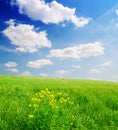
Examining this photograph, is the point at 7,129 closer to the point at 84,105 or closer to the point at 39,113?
the point at 39,113

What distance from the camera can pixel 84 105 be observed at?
555 inches

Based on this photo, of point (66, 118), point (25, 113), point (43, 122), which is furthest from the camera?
point (25, 113)

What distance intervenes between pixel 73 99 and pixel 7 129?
614 centimetres

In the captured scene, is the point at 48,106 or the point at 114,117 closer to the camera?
the point at 48,106

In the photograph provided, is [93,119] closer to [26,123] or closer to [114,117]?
[114,117]

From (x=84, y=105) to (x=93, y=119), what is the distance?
208cm

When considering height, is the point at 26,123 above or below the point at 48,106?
below

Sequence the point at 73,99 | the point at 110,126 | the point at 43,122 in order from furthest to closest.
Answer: the point at 73,99, the point at 110,126, the point at 43,122

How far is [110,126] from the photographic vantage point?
37.8 feet

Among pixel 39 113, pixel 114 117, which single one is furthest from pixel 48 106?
pixel 114 117

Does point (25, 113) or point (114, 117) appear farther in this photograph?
point (114, 117)

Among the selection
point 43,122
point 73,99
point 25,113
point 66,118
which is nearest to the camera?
point 43,122

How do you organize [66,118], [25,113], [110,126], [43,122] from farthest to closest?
[110,126]
[25,113]
[66,118]
[43,122]

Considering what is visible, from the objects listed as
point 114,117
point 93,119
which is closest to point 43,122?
point 93,119
